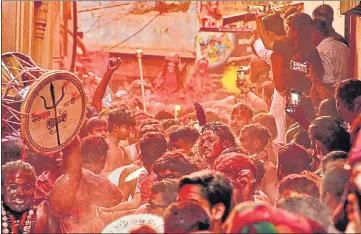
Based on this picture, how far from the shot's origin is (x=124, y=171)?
427 cm

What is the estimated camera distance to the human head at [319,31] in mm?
4336

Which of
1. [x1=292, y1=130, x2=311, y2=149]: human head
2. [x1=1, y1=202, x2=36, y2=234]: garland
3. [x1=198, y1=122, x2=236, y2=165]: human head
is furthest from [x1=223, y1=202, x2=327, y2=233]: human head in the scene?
[x1=1, y1=202, x2=36, y2=234]: garland

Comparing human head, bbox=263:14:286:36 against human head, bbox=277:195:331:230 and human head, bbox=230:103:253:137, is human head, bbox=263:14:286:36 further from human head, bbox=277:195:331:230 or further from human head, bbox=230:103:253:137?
human head, bbox=277:195:331:230

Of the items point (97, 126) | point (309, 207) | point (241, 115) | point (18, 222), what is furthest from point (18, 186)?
point (309, 207)

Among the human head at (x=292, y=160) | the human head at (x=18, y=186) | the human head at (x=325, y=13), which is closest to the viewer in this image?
the human head at (x=18, y=186)

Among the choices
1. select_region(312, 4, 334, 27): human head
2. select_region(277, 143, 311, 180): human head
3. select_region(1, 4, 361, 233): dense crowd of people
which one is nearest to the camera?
select_region(1, 4, 361, 233): dense crowd of people

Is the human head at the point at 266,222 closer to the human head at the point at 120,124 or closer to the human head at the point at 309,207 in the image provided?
the human head at the point at 309,207

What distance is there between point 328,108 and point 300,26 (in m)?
0.56

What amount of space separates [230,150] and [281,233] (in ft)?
2.62

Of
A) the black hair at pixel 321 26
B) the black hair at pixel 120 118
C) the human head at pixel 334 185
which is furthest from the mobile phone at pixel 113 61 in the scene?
the human head at pixel 334 185

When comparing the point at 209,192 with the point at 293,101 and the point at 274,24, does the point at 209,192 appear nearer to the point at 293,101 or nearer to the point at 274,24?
the point at 293,101

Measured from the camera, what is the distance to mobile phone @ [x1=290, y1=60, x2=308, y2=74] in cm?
434

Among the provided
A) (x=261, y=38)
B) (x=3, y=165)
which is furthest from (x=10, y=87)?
(x=261, y=38)

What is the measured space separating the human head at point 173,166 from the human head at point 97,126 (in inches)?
16.3
